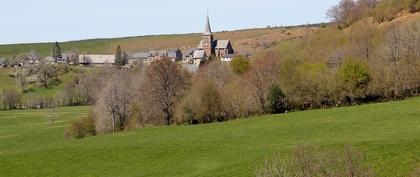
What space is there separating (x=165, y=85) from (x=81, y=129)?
1221 centimetres

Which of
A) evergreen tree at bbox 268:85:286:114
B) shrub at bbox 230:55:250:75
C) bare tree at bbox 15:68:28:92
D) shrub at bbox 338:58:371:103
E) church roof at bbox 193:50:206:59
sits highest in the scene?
church roof at bbox 193:50:206:59

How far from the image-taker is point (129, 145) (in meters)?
52.8

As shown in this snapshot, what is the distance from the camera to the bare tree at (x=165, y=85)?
244 ft

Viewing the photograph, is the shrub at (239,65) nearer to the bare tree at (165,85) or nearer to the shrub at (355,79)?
the bare tree at (165,85)

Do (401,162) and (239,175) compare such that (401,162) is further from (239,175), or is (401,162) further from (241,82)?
(241,82)

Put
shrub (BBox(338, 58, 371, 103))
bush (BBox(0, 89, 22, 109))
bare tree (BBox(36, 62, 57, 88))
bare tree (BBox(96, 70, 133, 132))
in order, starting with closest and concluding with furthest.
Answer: shrub (BBox(338, 58, 371, 103))
bare tree (BBox(96, 70, 133, 132))
bush (BBox(0, 89, 22, 109))
bare tree (BBox(36, 62, 57, 88))

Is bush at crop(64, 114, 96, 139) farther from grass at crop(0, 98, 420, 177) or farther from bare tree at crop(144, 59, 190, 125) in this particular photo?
grass at crop(0, 98, 420, 177)

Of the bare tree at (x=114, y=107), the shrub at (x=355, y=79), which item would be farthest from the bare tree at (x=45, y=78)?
the shrub at (x=355, y=79)

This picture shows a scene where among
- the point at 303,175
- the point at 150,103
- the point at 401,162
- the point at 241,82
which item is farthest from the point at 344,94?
the point at 303,175

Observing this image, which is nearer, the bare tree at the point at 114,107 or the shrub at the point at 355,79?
the shrub at the point at 355,79

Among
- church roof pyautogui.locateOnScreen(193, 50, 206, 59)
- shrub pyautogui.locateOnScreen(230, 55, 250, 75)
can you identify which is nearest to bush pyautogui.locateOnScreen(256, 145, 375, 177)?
shrub pyautogui.locateOnScreen(230, 55, 250, 75)

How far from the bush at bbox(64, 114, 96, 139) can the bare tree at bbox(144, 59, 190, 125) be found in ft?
28.2

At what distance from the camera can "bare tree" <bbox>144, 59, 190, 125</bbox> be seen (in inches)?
2933

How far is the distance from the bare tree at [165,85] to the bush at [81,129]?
8.60 metres
